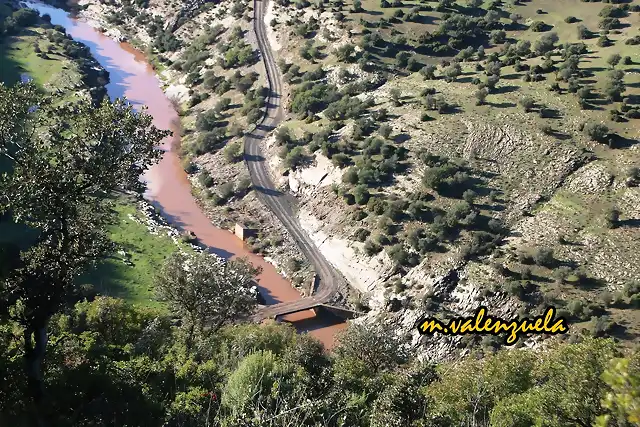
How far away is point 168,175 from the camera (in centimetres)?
7619

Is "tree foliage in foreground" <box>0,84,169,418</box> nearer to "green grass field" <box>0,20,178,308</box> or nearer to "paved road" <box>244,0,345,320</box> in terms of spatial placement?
"green grass field" <box>0,20,178,308</box>

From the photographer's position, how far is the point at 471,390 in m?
27.5

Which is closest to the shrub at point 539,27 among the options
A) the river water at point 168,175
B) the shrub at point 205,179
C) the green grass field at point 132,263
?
the shrub at point 205,179

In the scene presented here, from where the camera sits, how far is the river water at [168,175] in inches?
A: 2258

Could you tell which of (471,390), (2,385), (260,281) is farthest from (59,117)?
(260,281)

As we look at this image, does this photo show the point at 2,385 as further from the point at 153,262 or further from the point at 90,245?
the point at 153,262

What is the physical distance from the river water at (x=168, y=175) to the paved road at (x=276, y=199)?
2.08 m

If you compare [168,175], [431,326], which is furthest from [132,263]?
[431,326]

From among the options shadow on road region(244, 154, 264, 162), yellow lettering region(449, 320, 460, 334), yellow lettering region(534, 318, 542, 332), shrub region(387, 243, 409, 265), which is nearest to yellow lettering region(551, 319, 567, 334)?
yellow lettering region(534, 318, 542, 332)

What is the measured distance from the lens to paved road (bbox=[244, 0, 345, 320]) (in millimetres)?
55875

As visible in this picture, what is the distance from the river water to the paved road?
2085mm

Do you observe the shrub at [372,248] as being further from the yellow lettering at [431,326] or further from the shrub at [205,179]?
the shrub at [205,179]

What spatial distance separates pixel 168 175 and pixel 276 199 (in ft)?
57.7

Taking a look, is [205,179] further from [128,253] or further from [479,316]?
[479,316]
